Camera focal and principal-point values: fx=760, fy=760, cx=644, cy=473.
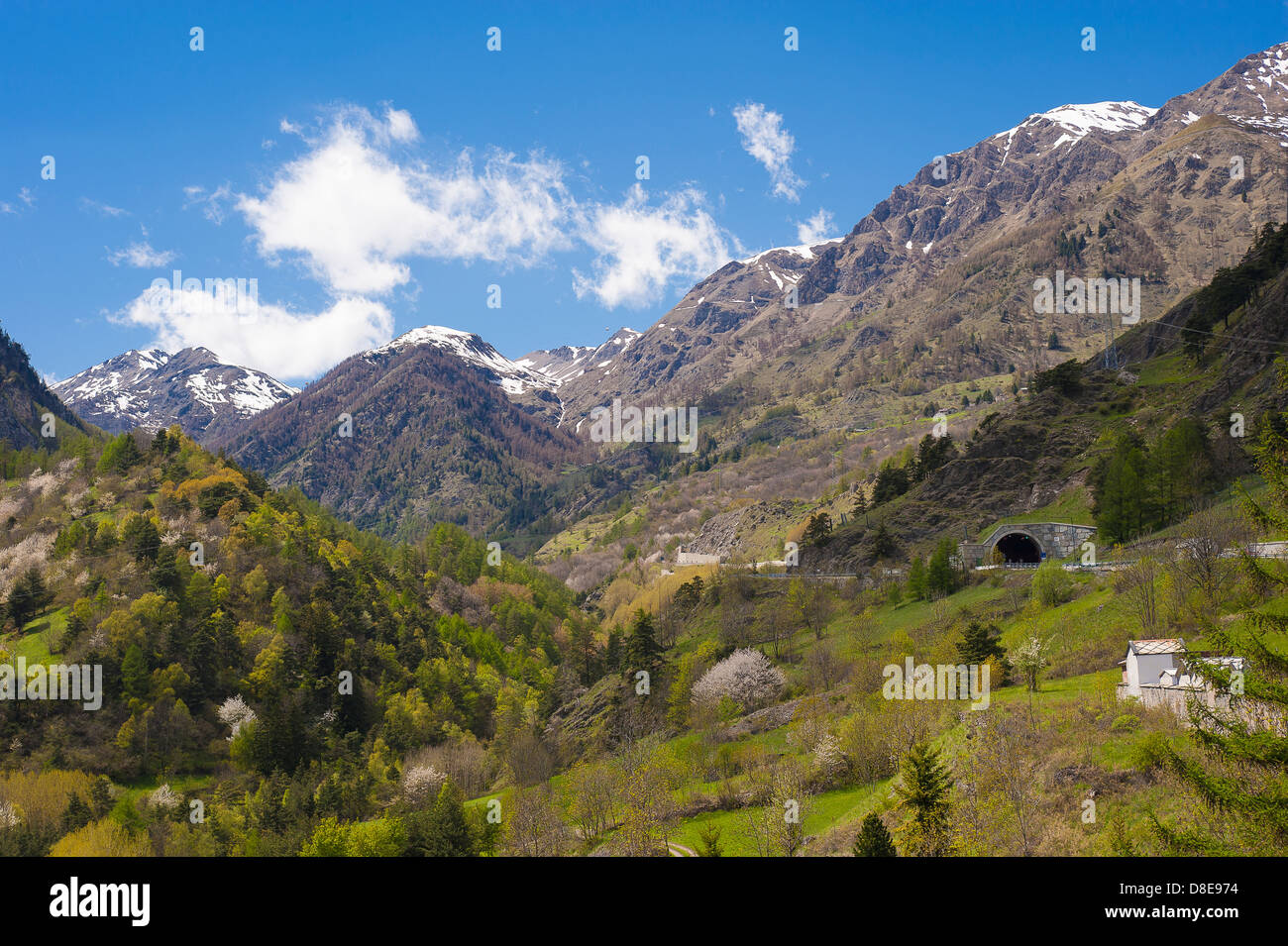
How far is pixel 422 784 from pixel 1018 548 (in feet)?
251

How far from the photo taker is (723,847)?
40219 millimetres

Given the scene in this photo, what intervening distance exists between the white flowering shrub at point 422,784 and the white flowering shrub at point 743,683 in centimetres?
2894

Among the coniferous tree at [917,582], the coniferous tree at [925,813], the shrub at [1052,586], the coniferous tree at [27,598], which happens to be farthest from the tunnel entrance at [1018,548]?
the coniferous tree at [27,598]

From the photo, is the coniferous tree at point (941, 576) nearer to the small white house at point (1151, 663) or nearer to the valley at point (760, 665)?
the valley at point (760, 665)

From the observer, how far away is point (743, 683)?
3086 inches

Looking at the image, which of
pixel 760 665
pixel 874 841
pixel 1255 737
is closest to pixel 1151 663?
pixel 1255 737

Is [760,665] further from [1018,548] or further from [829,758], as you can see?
[1018,548]

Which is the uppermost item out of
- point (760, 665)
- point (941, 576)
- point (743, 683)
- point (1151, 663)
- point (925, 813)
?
point (941, 576)

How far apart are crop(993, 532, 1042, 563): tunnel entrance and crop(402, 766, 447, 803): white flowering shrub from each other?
7176 cm

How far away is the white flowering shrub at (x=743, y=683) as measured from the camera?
76125 millimetres

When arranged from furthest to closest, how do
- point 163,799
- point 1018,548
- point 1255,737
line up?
point 1018,548 < point 163,799 < point 1255,737
